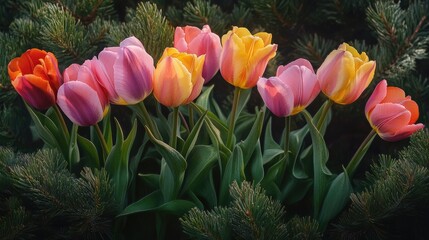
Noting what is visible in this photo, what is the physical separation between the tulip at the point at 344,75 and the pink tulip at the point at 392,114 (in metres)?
0.03

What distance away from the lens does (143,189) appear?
3.58 feet

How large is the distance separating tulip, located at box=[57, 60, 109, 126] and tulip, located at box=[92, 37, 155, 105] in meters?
0.01

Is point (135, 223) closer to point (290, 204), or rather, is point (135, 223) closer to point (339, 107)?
point (290, 204)

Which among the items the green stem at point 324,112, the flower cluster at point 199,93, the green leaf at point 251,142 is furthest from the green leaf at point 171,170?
the green stem at point 324,112

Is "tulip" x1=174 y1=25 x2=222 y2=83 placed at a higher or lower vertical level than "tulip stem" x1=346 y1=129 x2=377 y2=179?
higher

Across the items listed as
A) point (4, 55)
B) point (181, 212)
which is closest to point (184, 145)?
point (181, 212)

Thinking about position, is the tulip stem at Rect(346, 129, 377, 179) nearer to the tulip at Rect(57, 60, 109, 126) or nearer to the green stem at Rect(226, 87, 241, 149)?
the green stem at Rect(226, 87, 241, 149)

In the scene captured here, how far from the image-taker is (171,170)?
38.9 inches

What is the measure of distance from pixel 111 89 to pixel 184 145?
13 cm

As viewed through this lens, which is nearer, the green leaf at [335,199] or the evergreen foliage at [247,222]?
the evergreen foliage at [247,222]

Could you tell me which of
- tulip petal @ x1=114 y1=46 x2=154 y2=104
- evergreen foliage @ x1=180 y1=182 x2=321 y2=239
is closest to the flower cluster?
tulip petal @ x1=114 y1=46 x2=154 y2=104

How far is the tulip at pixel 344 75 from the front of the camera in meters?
0.95

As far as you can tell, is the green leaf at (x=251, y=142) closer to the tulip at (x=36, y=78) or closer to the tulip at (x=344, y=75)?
the tulip at (x=344, y=75)

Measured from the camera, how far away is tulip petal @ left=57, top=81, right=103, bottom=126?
0.93m
